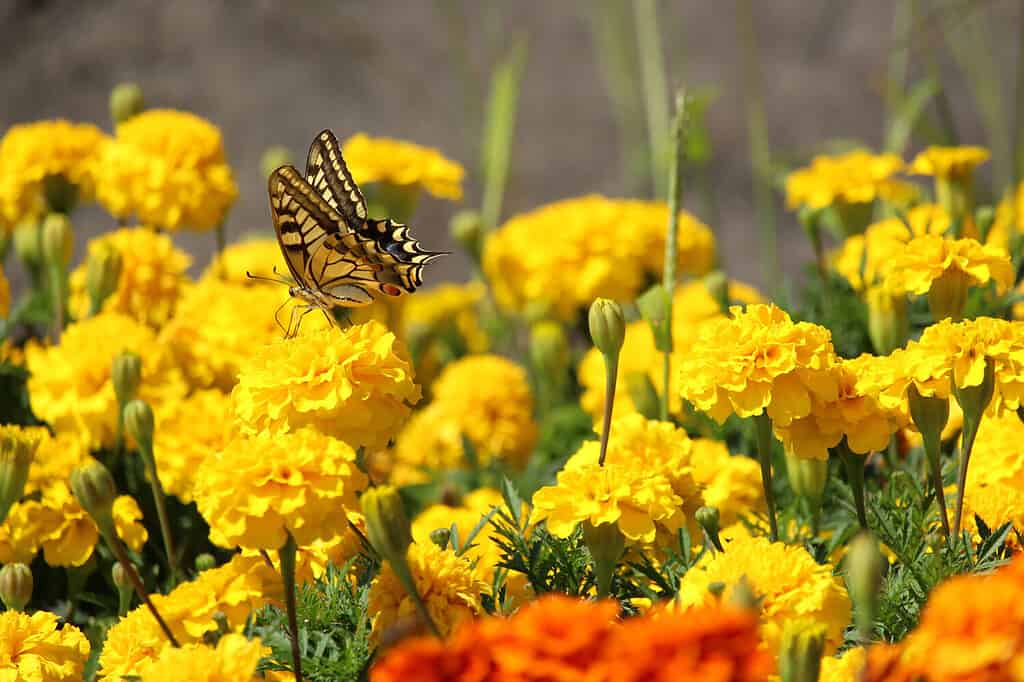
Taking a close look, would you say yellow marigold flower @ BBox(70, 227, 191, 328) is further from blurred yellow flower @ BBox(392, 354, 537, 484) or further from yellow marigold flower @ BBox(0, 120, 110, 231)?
blurred yellow flower @ BBox(392, 354, 537, 484)

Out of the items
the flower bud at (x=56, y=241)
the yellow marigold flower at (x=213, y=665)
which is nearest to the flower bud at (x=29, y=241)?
the flower bud at (x=56, y=241)

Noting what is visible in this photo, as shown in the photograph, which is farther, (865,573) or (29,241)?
(29,241)

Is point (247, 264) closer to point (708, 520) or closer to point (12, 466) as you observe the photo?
Result: point (12, 466)

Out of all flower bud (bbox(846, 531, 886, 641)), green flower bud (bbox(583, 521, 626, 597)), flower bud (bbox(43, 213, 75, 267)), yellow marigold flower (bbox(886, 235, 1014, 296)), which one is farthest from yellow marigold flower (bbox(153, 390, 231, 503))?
flower bud (bbox(846, 531, 886, 641))

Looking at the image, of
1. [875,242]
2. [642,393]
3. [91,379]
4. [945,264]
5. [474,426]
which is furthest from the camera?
[474,426]

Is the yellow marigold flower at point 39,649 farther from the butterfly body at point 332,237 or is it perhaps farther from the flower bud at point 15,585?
the butterfly body at point 332,237

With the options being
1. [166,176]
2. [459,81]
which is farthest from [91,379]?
[459,81]
